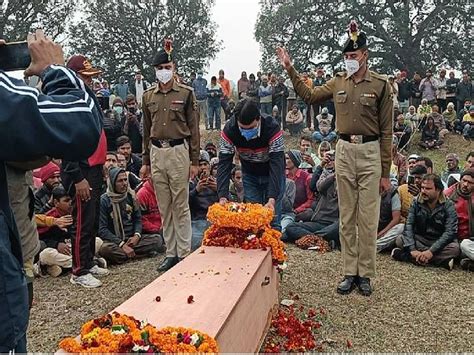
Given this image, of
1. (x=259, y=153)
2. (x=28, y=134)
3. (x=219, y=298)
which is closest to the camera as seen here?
(x=28, y=134)

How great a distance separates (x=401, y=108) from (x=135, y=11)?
12921 millimetres

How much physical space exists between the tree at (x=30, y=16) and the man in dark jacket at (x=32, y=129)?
18213 mm

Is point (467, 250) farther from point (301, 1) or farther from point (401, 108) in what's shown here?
point (301, 1)

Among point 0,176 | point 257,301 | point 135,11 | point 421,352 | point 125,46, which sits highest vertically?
point 135,11

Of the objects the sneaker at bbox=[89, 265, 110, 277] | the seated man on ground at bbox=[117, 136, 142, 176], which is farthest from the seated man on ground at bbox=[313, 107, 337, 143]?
the sneaker at bbox=[89, 265, 110, 277]

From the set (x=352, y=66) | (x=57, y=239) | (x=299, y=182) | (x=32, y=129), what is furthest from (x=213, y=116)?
(x=32, y=129)

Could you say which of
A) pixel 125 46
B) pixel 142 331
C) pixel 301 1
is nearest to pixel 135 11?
pixel 125 46

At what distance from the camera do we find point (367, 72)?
4.52 metres

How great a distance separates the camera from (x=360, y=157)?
4.46m

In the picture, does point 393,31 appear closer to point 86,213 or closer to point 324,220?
point 324,220

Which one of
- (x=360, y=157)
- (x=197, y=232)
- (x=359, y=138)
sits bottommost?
(x=197, y=232)

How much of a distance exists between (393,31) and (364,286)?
749 inches

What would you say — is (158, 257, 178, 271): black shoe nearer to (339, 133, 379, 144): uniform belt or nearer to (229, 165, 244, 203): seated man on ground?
(229, 165, 244, 203): seated man on ground

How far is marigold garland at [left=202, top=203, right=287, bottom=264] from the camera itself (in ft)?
13.2
